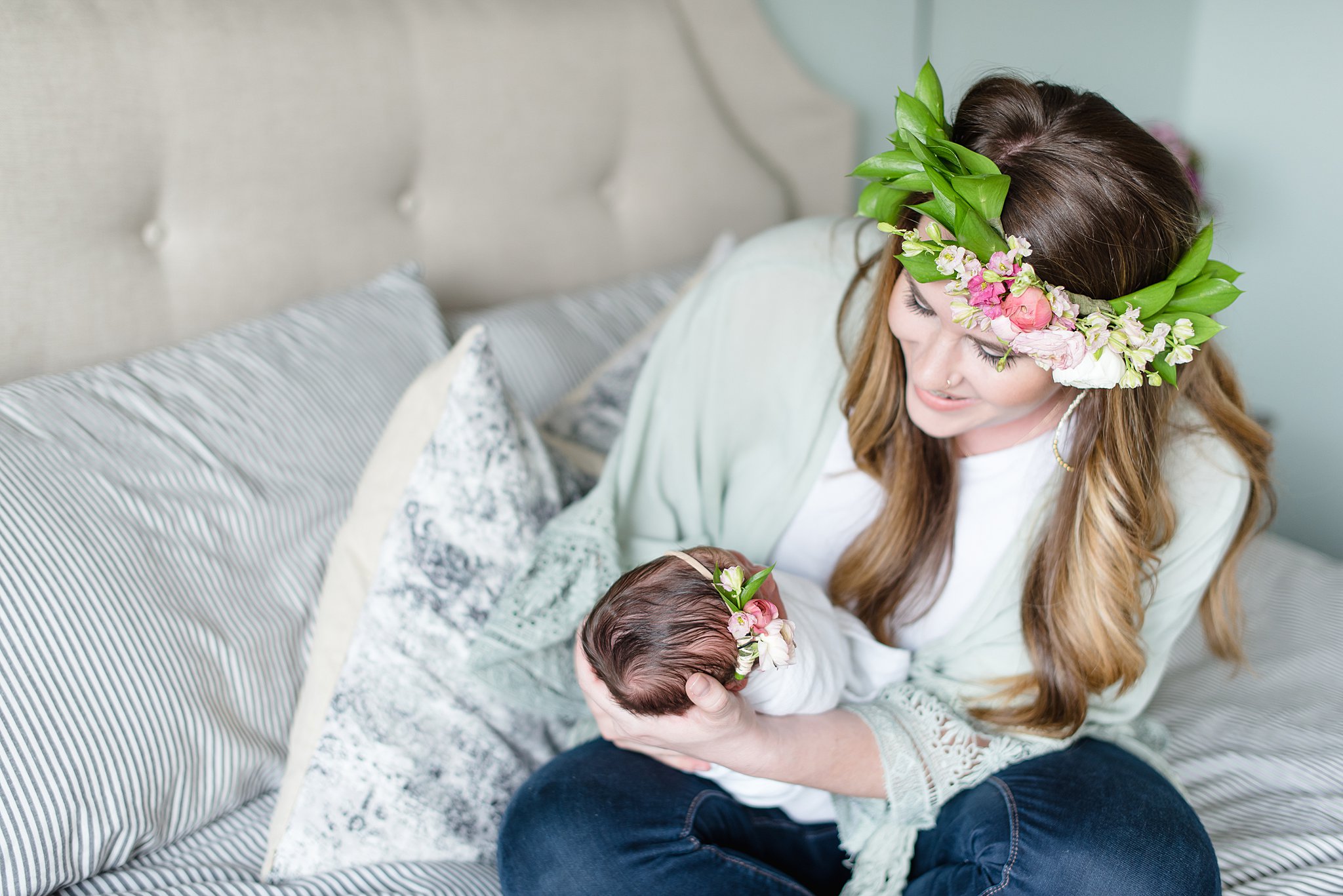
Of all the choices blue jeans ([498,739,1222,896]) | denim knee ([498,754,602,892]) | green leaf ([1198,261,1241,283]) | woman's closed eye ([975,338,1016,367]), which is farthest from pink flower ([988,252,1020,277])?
denim knee ([498,754,602,892])

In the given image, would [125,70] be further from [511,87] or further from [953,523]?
[953,523]

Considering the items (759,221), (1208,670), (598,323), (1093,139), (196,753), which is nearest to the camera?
(1093,139)

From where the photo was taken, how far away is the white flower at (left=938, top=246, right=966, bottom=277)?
994mm

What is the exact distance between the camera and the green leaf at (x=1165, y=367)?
1053 mm

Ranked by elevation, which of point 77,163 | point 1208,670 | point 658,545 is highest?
point 77,163

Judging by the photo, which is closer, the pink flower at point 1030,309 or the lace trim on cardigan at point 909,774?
the pink flower at point 1030,309

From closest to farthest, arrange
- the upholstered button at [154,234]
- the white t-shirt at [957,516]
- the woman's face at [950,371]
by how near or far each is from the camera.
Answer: the woman's face at [950,371], the white t-shirt at [957,516], the upholstered button at [154,234]

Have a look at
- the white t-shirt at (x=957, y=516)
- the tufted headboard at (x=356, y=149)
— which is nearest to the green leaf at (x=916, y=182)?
Result: the white t-shirt at (x=957, y=516)

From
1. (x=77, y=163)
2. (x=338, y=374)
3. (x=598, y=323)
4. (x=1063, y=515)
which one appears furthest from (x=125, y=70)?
(x=1063, y=515)

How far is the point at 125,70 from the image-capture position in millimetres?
1435

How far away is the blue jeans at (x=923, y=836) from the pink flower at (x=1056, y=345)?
512 mm

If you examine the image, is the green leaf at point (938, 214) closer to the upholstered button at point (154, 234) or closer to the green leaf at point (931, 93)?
the green leaf at point (931, 93)

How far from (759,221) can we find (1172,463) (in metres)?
1.25

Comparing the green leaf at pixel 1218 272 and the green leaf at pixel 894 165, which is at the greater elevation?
the green leaf at pixel 894 165
